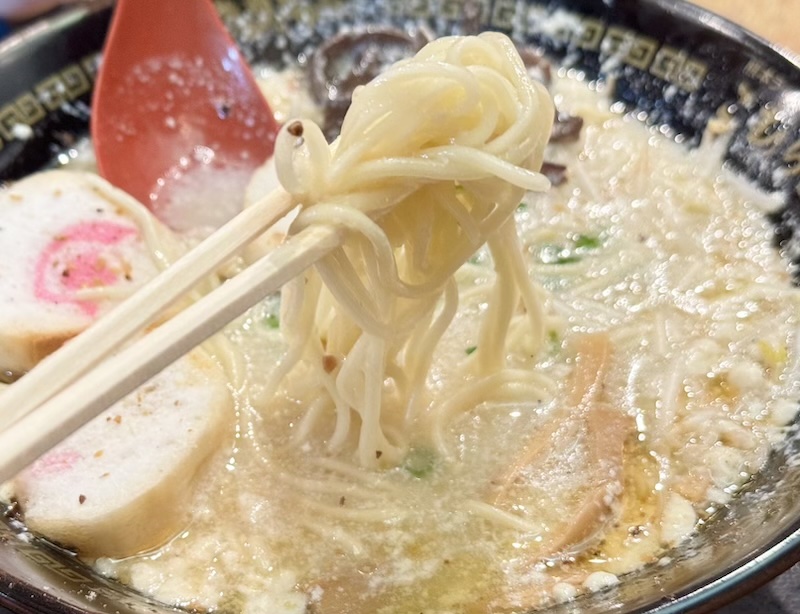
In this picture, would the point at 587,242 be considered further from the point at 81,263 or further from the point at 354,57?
the point at 81,263

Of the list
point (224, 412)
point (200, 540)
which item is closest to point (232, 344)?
point (224, 412)

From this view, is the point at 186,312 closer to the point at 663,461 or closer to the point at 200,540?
the point at 200,540

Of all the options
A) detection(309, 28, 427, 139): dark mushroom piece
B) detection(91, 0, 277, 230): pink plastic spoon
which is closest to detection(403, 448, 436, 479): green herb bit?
detection(91, 0, 277, 230): pink plastic spoon

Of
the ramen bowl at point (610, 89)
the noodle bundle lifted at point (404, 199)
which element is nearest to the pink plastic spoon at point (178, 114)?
the ramen bowl at point (610, 89)

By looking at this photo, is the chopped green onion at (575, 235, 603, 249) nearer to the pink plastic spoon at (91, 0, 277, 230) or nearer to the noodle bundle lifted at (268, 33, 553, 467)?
the noodle bundle lifted at (268, 33, 553, 467)

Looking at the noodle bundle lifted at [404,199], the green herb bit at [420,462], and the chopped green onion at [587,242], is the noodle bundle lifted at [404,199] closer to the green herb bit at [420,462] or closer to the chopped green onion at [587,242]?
the green herb bit at [420,462]

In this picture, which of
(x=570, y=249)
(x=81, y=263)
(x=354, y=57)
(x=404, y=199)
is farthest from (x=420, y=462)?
(x=354, y=57)

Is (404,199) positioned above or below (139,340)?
above
